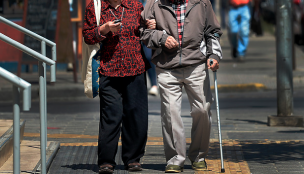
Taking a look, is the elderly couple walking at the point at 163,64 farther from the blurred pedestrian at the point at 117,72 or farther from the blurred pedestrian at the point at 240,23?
the blurred pedestrian at the point at 240,23

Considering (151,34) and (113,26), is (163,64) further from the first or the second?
(113,26)

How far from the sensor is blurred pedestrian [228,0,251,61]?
51.9ft

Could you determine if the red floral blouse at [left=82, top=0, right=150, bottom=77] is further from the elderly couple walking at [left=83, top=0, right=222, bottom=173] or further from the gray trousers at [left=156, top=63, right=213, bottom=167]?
the gray trousers at [left=156, top=63, right=213, bottom=167]

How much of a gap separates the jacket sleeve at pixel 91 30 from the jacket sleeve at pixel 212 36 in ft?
2.95

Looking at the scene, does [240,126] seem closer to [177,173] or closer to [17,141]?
[177,173]

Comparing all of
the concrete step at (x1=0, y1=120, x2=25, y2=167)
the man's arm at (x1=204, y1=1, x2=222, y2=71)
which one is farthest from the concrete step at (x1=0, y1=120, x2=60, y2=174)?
the man's arm at (x1=204, y1=1, x2=222, y2=71)

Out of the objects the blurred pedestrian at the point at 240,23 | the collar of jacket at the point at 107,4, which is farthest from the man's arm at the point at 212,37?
the blurred pedestrian at the point at 240,23

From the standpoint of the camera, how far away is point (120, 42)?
5320 millimetres

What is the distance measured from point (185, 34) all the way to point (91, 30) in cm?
80

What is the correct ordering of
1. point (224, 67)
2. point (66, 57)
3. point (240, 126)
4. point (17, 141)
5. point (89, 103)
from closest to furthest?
1. point (17, 141)
2. point (240, 126)
3. point (89, 103)
4. point (66, 57)
5. point (224, 67)

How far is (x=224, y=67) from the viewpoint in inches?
578

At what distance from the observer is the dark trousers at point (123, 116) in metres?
5.32

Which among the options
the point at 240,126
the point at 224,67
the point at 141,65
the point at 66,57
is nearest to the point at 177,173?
the point at 141,65

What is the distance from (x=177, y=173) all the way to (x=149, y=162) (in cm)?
58
